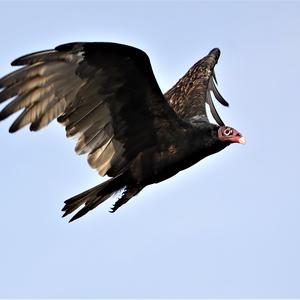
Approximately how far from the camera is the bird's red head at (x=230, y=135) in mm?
11477

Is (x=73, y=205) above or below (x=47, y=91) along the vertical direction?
below

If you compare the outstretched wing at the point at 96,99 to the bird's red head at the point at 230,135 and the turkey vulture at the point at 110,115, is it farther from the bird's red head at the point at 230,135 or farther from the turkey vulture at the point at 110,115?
the bird's red head at the point at 230,135

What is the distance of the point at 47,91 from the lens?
1066 centimetres

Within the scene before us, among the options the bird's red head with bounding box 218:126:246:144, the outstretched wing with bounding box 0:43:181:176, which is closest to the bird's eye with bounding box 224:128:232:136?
the bird's red head with bounding box 218:126:246:144

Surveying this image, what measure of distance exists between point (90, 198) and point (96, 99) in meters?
1.08

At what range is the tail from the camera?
1113cm

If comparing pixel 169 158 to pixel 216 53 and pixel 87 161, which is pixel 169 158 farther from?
pixel 216 53

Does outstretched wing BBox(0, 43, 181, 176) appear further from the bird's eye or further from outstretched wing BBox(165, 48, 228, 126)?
outstretched wing BBox(165, 48, 228, 126)

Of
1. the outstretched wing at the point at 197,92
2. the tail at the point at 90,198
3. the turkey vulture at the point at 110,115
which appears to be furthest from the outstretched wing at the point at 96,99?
the outstretched wing at the point at 197,92

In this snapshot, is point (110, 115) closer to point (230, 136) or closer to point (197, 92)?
point (230, 136)

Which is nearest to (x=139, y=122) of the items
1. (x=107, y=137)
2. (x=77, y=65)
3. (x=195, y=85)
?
(x=107, y=137)

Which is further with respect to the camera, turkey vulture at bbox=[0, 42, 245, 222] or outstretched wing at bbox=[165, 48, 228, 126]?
outstretched wing at bbox=[165, 48, 228, 126]

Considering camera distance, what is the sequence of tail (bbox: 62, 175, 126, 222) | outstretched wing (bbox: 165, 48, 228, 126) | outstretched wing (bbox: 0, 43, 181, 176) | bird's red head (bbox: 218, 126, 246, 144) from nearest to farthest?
outstretched wing (bbox: 0, 43, 181, 176) < tail (bbox: 62, 175, 126, 222) < bird's red head (bbox: 218, 126, 246, 144) < outstretched wing (bbox: 165, 48, 228, 126)

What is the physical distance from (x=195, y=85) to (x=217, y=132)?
210cm
